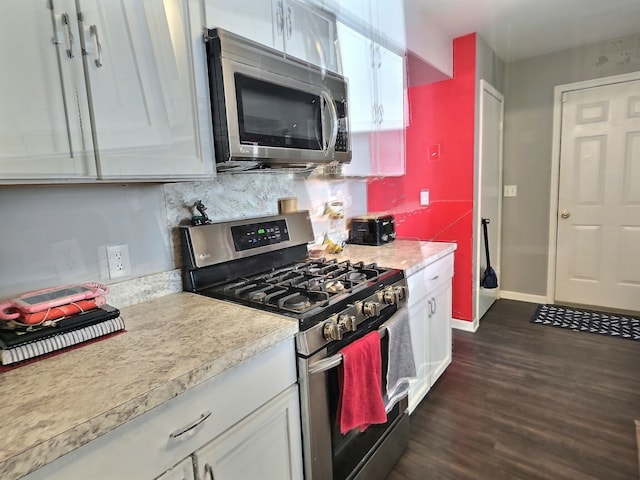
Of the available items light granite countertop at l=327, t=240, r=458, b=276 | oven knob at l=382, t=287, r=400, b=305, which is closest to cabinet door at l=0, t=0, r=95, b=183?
oven knob at l=382, t=287, r=400, b=305

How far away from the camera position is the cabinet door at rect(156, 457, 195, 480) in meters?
0.83

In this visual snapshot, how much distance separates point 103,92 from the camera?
3.25 feet

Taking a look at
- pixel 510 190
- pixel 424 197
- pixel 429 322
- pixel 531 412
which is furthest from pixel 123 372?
pixel 510 190

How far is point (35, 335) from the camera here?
928 millimetres

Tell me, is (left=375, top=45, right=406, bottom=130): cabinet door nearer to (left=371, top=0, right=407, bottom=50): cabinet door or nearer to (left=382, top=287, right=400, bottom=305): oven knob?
(left=371, top=0, right=407, bottom=50): cabinet door

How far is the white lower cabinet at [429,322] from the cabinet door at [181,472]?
3.92 feet

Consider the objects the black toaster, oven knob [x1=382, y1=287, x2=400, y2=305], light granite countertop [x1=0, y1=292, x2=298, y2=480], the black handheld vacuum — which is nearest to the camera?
light granite countertop [x1=0, y1=292, x2=298, y2=480]

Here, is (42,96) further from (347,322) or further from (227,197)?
(347,322)

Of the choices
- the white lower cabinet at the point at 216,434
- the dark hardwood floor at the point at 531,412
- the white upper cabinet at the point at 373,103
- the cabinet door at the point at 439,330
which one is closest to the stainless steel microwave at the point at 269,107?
the white upper cabinet at the point at 373,103

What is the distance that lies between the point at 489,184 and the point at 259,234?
2.48 m

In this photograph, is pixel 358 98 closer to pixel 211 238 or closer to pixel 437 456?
pixel 211 238

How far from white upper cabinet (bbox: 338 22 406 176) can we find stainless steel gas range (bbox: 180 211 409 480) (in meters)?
0.54

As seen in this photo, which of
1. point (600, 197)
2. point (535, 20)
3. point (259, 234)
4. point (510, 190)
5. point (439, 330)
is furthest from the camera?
point (510, 190)

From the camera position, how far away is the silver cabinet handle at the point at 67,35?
911 millimetres
